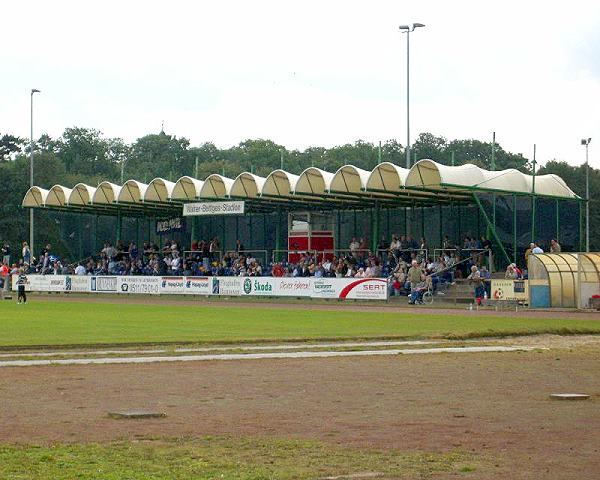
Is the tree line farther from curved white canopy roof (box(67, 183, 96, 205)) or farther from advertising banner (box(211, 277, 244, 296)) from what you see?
advertising banner (box(211, 277, 244, 296))

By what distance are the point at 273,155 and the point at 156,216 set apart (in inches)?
2981

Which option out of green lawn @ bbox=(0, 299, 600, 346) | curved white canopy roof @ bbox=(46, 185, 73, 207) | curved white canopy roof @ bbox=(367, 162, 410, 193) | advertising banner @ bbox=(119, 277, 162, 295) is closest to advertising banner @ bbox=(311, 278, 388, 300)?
curved white canopy roof @ bbox=(367, 162, 410, 193)

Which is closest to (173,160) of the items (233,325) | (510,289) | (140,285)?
(140,285)

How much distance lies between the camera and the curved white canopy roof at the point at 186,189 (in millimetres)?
67938

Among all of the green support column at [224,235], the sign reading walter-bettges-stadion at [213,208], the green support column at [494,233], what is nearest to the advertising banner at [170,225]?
the green support column at [224,235]

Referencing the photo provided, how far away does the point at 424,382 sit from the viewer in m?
19.5

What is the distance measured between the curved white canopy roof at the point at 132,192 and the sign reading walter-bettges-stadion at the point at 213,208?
3.31 meters

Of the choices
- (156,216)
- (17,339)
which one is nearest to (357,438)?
(17,339)

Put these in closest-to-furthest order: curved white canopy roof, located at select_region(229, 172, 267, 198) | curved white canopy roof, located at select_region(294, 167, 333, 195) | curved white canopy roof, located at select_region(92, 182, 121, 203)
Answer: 1. curved white canopy roof, located at select_region(294, 167, 333, 195)
2. curved white canopy roof, located at select_region(229, 172, 267, 198)
3. curved white canopy roof, located at select_region(92, 182, 121, 203)

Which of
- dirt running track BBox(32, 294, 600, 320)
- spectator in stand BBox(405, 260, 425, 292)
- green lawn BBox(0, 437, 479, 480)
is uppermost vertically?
spectator in stand BBox(405, 260, 425, 292)

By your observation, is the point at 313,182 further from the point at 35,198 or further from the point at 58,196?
the point at 35,198

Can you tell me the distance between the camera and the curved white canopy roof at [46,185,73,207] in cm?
7594

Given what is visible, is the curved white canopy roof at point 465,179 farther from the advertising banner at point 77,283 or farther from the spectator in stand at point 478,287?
the advertising banner at point 77,283

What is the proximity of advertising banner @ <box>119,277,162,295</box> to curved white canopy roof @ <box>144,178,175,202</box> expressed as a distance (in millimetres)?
5947
